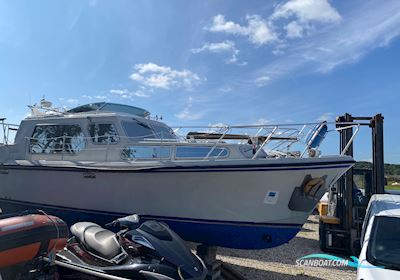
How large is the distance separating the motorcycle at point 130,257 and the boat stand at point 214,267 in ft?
2.39

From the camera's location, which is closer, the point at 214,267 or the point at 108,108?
the point at 214,267

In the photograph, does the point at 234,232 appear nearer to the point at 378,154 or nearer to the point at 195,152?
the point at 195,152

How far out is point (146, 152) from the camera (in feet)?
22.4

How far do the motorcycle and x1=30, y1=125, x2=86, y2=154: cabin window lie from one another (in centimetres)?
313

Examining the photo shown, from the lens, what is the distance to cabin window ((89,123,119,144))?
724 cm

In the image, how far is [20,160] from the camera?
8164 mm

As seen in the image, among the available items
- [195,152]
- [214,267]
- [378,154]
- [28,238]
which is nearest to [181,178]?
[195,152]

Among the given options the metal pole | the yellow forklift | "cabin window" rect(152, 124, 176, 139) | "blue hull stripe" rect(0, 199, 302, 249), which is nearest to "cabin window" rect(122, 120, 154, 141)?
"cabin window" rect(152, 124, 176, 139)

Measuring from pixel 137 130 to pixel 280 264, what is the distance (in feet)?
13.3

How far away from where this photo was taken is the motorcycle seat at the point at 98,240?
4.44 metres

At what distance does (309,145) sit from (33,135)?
621 cm

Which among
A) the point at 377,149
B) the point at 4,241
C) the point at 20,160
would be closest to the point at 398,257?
the point at 4,241

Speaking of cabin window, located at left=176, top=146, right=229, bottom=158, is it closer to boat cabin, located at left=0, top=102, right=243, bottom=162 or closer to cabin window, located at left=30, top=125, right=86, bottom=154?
boat cabin, located at left=0, top=102, right=243, bottom=162

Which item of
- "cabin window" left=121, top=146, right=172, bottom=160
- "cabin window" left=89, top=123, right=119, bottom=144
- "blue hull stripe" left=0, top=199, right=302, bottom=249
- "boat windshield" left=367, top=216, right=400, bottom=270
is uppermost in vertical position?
"cabin window" left=89, top=123, right=119, bottom=144
